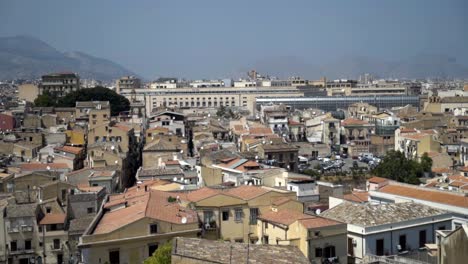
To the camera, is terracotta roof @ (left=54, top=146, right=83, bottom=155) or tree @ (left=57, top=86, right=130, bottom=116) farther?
tree @ (left=57, top=86, right=130, bottom=116)

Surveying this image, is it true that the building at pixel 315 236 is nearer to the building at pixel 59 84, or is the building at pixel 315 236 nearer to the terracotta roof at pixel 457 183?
the terracotta roof at pixel 457 183

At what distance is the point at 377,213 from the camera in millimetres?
17281

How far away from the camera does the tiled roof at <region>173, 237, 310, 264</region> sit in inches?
449

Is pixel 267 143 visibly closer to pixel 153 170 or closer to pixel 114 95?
pixel 153 170

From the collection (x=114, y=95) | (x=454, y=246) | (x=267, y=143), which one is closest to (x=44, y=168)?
(x=267, y=143)

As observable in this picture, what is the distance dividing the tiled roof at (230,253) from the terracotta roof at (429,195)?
377 inches

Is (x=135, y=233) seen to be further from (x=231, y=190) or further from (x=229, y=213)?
(x=231, y=190)

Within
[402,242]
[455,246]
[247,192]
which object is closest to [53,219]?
[247,192]

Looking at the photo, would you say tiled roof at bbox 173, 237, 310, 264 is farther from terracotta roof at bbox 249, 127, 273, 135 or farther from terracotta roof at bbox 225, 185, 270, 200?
terracotta roof at bbox 249, 127, 273, 135

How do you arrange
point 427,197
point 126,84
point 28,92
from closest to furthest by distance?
point 427,197
point 28,92
point 126,84

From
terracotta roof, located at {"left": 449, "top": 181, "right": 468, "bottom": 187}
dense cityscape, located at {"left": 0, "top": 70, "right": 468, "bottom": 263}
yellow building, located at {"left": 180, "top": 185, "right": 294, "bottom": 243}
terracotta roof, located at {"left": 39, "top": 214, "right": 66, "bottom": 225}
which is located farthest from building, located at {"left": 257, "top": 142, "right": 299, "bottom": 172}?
yellow building, located at {"left": 180, "top": 185, "right": 294, "bottom": 243}

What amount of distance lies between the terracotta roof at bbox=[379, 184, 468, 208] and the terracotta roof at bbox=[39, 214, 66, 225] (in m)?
11.6

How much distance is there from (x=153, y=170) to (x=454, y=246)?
72.9 feet

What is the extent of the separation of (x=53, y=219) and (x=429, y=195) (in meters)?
13.4
